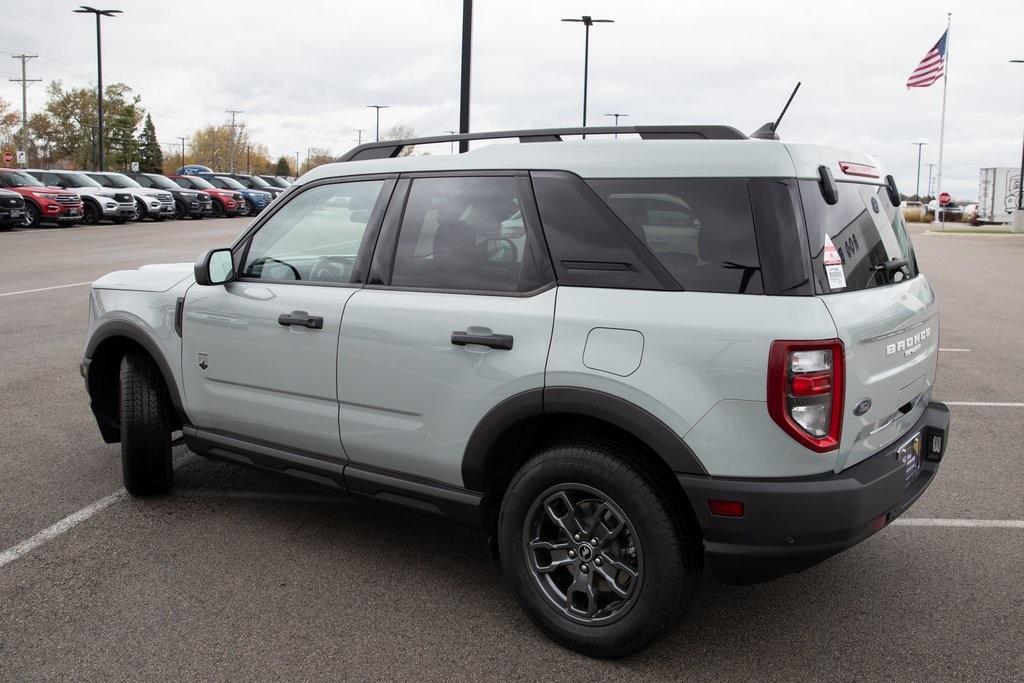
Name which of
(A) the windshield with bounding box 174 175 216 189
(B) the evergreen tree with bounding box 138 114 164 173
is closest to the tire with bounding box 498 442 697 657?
(A) the windshield with bounding box 174 175 216 189

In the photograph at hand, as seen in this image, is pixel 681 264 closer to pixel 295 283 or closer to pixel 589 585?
pixel 589 585

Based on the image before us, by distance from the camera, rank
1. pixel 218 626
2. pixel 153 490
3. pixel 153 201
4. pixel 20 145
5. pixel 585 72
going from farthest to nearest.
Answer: pixel 20 145 < pixel 585 72 < pixel 153 201 < pixel 153 490 < pixel 218 626

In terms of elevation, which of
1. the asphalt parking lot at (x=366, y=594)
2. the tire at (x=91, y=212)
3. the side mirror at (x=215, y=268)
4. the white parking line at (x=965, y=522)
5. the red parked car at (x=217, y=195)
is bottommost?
the asphalt parking lot at (x=366, y=594)

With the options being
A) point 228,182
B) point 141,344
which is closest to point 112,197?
point 228,182

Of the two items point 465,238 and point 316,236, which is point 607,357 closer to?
point 465,238

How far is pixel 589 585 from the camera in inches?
128

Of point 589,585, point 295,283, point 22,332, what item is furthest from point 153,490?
point 22,332

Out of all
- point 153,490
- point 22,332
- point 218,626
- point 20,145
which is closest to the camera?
point 218,626

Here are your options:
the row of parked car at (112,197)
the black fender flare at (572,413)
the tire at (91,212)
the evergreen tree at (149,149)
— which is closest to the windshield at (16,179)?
the row of parked car at (112,197)

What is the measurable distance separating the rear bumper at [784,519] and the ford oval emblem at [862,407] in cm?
18

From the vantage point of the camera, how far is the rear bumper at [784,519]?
2861 mm

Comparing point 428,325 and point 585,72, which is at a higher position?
point 585,72

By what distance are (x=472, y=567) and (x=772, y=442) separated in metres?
1.66

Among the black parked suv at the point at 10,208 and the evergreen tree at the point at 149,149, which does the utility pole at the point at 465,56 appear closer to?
the black parked suv at the point at 10,208
